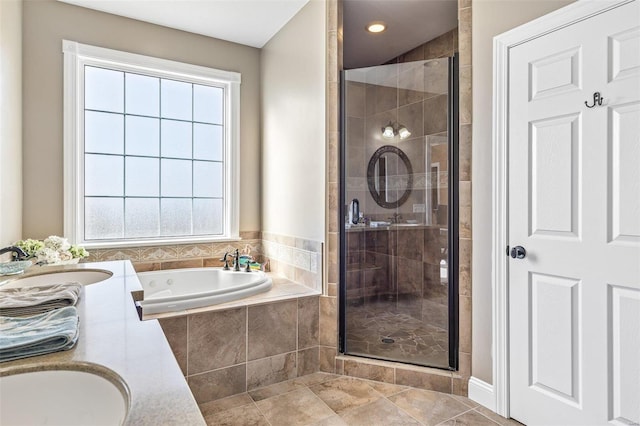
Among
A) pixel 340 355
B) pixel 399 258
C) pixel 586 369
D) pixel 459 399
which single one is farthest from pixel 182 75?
pixel 586 369

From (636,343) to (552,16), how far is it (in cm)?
150

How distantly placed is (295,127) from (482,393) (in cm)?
227

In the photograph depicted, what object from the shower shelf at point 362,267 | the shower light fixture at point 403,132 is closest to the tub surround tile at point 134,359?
the shower shelf at point 362,267

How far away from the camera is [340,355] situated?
8.43 feet

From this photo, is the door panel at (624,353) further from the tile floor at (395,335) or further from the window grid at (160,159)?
the window grid at (160,159)

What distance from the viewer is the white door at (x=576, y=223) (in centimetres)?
153

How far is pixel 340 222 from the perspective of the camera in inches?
104

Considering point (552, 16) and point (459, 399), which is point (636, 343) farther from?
point (552, 16)

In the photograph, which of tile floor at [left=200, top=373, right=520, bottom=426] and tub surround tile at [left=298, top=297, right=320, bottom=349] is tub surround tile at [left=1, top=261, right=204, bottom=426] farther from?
tub surround tile at [left=298, top=297, right=320, bottom=349]

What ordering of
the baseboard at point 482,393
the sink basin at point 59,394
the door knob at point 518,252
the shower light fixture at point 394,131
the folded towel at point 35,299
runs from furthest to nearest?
the shower light fixture at point 394,131 → the baseboard at point 482,393 → the door knob at point 518,252 → the folded towel at point 35,299 → the sink basin at point 59,394

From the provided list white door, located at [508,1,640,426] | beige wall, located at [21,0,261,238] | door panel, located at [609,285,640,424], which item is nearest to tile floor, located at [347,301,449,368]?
white door, located at [508,1,640,426]

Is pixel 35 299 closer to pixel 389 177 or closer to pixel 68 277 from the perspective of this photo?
pixel 68 277

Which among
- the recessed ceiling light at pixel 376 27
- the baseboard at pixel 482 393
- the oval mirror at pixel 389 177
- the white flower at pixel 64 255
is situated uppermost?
the recessed ceiling light at pixel 376 27

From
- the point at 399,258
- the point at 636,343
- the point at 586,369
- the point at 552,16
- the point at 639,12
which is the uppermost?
the point at 552,16
